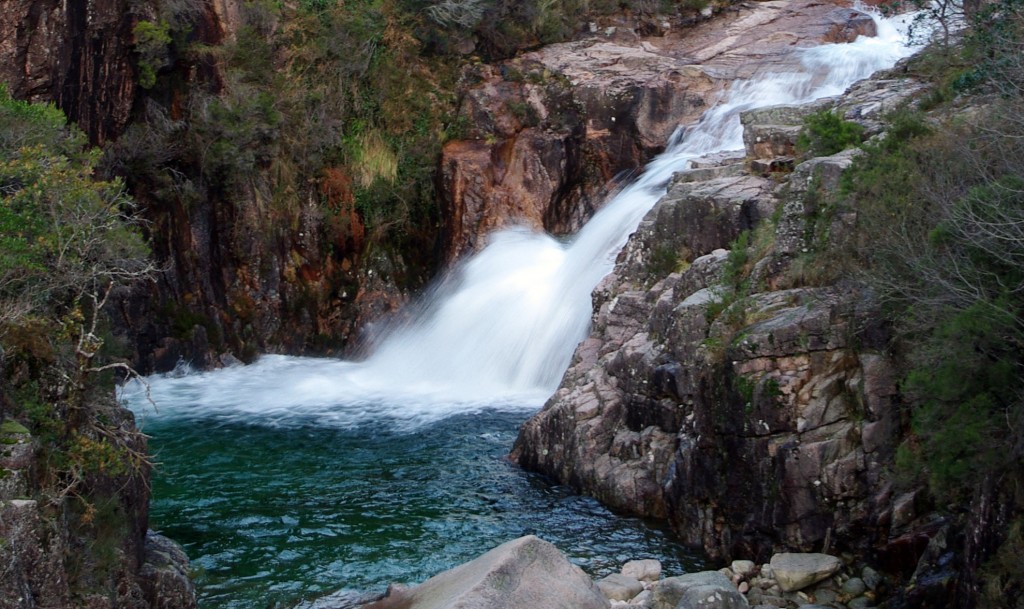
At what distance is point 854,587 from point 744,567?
1192 mm

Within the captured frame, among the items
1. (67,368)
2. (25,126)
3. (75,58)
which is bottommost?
(67,368)

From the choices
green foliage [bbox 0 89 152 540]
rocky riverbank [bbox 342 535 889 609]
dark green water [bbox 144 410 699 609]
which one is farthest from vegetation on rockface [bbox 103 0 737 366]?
rocky riverbank [bbox 342 535 889 609]

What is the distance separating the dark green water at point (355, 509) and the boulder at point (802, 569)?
116 centimetres

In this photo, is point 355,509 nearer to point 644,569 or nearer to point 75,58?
point 644,569

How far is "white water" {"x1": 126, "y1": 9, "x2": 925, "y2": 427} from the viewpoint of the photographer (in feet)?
59.8

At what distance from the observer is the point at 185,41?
22250mm

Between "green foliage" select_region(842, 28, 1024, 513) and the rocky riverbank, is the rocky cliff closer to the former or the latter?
the rocky riverbank

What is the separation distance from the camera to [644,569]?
1084cm

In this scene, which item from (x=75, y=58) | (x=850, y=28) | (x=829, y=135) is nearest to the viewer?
(x=829, y=135)

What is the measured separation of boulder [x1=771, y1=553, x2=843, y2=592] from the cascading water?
4.45 ft


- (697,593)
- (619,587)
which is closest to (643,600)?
(619,587)

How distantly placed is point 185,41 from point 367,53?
4.67 metres

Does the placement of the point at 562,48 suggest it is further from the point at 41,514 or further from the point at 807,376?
the point at 41,514

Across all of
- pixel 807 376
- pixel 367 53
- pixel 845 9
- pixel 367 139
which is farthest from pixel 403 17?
pixel 807 376
